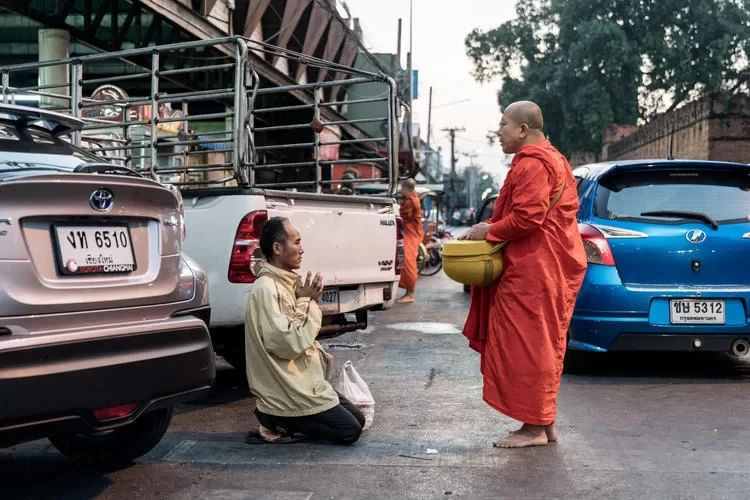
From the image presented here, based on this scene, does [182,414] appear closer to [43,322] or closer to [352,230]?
[352,230]

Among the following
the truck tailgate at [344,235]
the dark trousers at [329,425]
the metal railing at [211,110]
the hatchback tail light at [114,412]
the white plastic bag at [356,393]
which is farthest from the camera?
the metal railing at [211,110]

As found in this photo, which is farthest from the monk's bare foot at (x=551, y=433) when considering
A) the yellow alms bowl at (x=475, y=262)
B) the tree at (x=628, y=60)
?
the tree at (x=628, y=60)

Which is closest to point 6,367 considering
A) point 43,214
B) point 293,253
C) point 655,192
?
point 43,214

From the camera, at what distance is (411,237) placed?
13180mm

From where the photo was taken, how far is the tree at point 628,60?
1431 inches

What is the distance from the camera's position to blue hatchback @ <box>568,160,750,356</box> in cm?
610

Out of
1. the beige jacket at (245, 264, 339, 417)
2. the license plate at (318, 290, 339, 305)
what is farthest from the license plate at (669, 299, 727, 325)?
the beige jacket at (245, 264, 339, 417)

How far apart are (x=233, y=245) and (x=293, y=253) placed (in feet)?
2.29

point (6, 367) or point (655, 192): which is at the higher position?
point (655, 192)

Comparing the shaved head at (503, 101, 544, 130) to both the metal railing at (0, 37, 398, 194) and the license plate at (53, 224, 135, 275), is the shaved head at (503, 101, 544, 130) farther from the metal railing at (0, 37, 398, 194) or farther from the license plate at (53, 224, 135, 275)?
the license plate at (53, 224, 135, 275)

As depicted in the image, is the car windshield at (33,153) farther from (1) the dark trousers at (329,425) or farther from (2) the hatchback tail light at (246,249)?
(1) the dark trousers at (329,425)

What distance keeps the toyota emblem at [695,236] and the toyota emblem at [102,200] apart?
4072 mm

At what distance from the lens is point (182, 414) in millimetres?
5426

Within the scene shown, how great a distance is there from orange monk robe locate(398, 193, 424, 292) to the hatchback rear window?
5997mm
